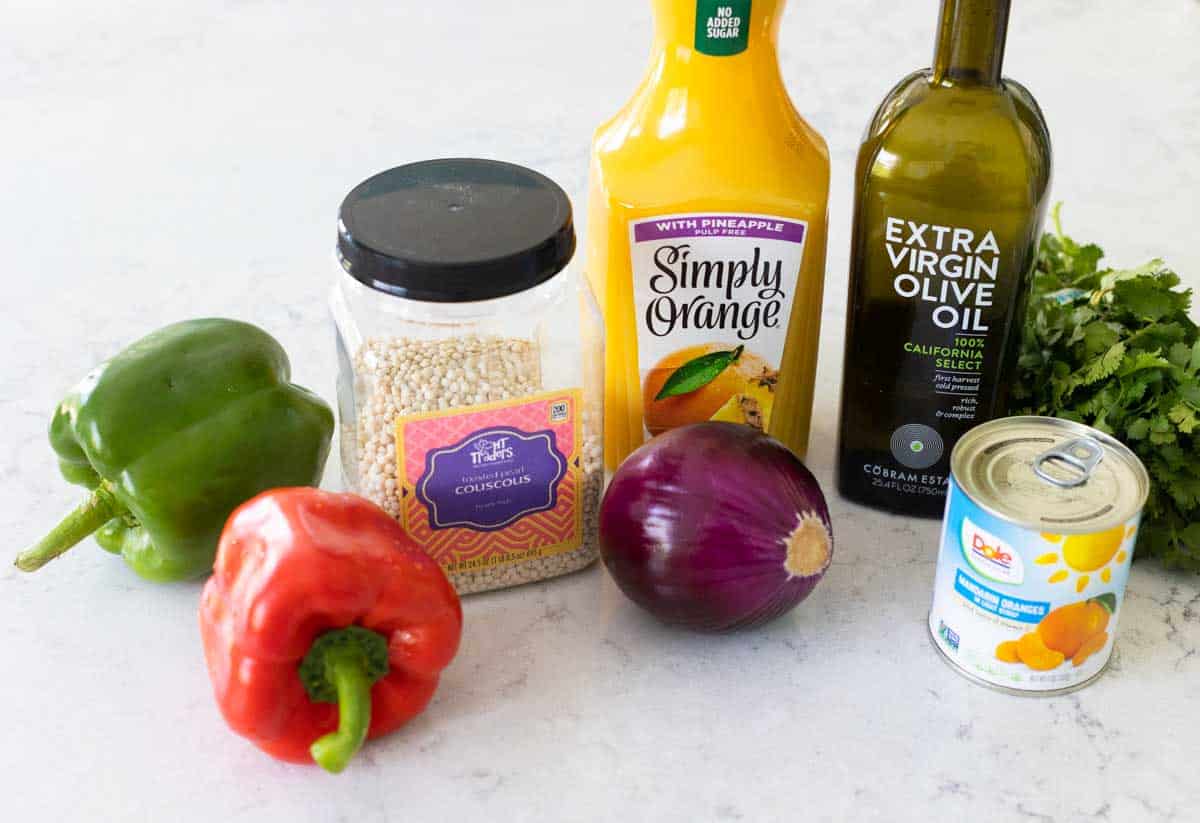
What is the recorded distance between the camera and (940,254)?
1077mm

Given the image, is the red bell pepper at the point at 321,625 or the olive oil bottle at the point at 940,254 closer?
the red bell pepper at the point at 321,625

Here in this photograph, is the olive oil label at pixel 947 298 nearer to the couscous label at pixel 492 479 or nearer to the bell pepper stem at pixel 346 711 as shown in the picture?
the couscous label at pixel 492 479

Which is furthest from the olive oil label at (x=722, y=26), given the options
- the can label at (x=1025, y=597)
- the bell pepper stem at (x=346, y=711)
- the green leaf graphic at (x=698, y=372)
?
the bell pepper stem at (x=346, y=711)

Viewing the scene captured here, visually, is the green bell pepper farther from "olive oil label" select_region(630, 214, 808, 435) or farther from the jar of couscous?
"olive oil label" select_region(630, 214, 808, 435)

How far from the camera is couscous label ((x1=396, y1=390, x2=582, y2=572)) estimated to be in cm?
103

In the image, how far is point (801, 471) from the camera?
1.02 metres

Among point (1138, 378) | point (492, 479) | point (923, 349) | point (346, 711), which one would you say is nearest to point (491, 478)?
point (492, 479)

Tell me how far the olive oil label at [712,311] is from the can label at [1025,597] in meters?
0.23

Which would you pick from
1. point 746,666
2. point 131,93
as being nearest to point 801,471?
point 746,666

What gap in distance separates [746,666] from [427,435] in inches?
10.6

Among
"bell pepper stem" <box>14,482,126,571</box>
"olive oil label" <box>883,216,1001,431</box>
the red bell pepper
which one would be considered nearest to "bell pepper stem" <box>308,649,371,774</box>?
the red bell pepper

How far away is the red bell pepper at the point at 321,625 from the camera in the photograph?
0.91 m

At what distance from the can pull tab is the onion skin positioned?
0.48ft

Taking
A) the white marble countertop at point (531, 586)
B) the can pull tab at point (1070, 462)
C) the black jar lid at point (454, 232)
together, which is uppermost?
the black jar lid at point (454, 232)
